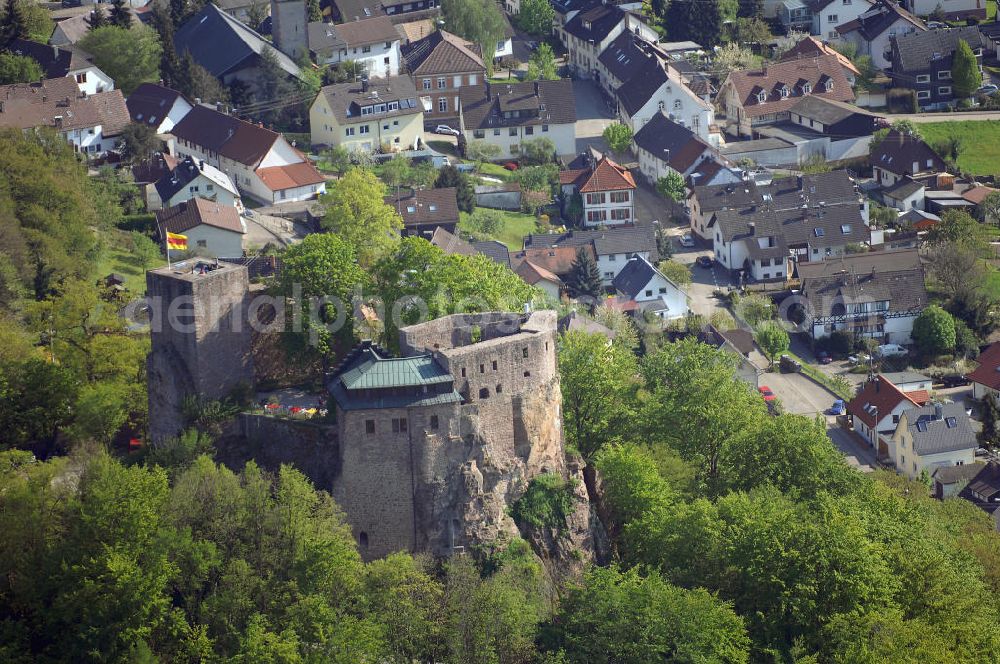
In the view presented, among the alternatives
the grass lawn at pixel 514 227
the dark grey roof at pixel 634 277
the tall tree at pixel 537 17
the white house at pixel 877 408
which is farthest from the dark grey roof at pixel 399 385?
the tall tree at pixel 537 17

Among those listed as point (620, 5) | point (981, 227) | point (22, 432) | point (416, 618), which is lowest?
point (416, 618)

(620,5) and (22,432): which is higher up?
(620,5)

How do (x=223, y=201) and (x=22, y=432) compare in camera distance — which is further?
(x=223, y=201)

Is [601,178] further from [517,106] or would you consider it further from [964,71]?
[964,71]

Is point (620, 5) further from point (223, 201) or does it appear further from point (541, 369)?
point (541, 369)

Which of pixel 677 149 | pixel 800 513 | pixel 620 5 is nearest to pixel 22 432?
pixel 800 513

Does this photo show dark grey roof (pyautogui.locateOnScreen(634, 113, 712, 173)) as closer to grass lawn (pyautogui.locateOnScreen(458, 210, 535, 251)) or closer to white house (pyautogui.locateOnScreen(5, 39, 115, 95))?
grass lawn (pyautogui.locateOnScreen(458, 210, 535, 251))
